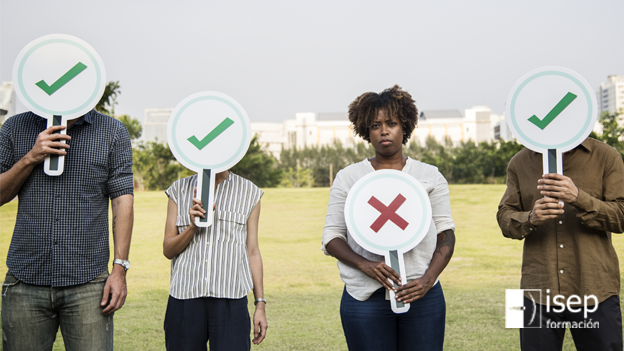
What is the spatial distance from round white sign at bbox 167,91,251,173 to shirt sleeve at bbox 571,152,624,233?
1.32 metres

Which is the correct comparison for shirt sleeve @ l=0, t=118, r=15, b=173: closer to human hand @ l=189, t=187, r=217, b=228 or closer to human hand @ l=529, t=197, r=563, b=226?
human hand @ l=189, t=187, r=217, b=228

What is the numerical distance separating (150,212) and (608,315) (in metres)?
15.4

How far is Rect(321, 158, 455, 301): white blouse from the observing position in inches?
76.3

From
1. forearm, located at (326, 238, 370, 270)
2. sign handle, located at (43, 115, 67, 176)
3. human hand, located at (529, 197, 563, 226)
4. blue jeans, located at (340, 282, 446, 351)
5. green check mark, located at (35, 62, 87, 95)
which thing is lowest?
blue jeans, located at (340, 282, 446, 351)

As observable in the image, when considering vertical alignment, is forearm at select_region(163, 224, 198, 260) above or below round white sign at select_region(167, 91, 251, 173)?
below

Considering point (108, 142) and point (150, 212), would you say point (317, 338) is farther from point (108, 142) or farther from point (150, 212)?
point (150, 212)

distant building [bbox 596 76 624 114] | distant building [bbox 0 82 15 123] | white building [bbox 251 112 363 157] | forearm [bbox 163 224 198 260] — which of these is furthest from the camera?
white building [bbox 251 112 363 157]

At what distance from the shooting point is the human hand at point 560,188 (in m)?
1.95

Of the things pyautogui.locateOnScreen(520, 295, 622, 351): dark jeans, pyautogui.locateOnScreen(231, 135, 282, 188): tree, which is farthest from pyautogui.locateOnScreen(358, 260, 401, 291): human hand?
pyautogui.locateOnScreen(231, 135, 282, 188): tree

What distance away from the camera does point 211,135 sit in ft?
6.63

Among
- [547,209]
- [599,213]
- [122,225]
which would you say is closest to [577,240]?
[599,213]

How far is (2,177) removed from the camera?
74.0 inches

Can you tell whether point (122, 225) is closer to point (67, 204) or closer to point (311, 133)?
point (67, 204)

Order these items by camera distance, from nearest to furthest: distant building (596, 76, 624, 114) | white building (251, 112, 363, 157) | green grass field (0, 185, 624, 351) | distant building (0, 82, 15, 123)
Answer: distant building (0, 82, 15, 123)
green grass field (0, 185, 624, 351)
distant building (596, 76, 624, 114)
white building (251, 112, 363, 157)
